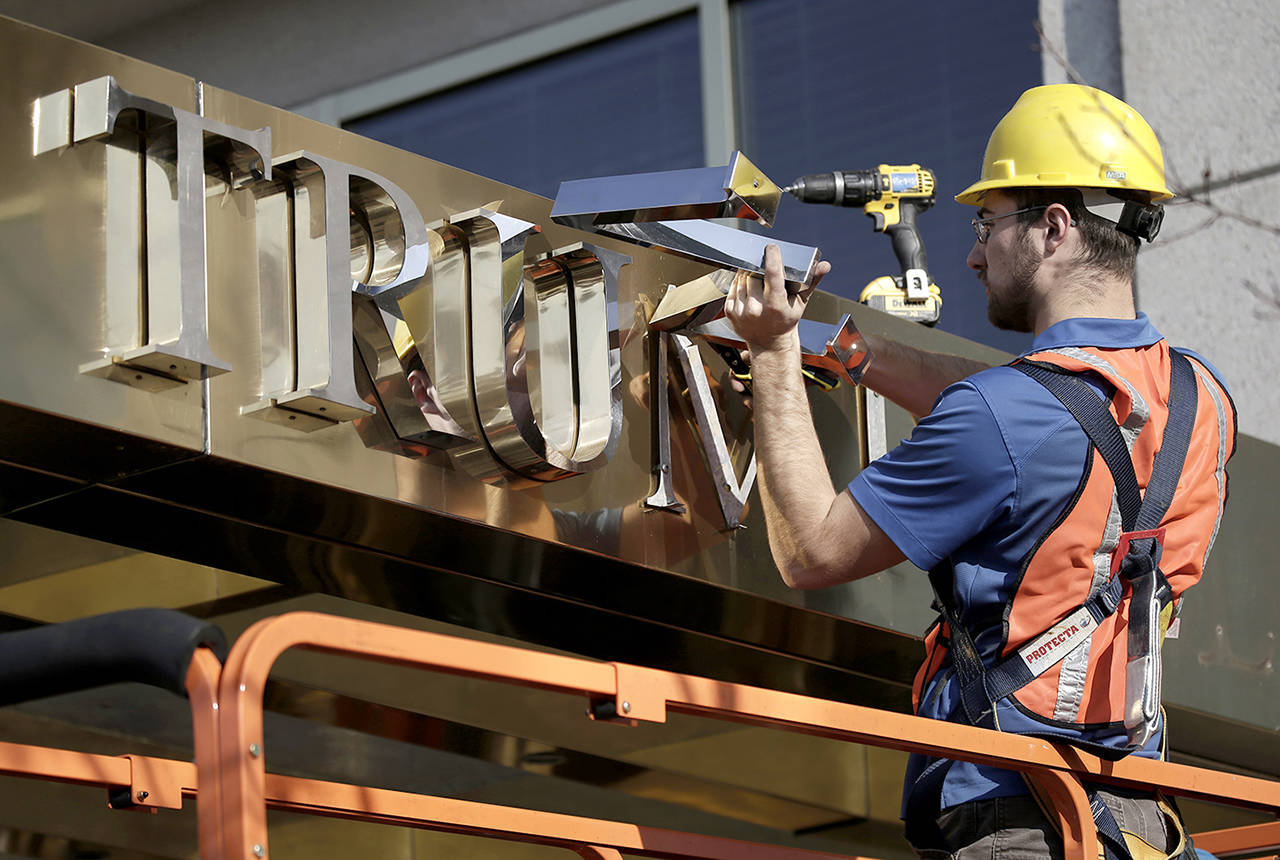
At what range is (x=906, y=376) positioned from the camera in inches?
202

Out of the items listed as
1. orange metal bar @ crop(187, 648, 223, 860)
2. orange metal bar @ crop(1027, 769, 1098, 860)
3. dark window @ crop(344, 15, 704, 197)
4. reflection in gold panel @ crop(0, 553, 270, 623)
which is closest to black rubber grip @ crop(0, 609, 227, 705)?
orange metal bar @ crop(187, 648, 223, 860)

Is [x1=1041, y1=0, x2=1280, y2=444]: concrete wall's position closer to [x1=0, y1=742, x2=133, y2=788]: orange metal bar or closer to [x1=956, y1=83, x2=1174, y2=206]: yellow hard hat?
[x1=956, y1=83, x2=1174, y2=206]: yellow hard hat

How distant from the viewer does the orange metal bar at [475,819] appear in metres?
2.91

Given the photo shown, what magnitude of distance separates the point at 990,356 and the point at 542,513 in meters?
2.05

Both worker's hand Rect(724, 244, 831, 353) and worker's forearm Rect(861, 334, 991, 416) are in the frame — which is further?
worker's forearm Rect(861, 334, 991, 416)

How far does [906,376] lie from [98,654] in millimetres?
3415

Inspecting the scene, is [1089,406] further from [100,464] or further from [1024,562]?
[100,464]

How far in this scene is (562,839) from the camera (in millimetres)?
3055

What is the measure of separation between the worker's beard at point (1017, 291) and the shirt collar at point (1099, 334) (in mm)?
167

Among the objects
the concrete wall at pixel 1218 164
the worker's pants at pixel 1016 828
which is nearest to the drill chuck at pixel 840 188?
the concrete wall at pixel 1218 164

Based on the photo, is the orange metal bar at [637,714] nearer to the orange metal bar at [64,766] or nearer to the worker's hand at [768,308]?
the orange metal bar at [64,766]

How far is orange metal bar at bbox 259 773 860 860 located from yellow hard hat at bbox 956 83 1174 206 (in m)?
1.89

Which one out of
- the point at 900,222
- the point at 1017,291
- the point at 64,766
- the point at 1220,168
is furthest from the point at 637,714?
the point at 1220,168

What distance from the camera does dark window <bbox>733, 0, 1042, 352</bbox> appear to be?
8.31 metres
